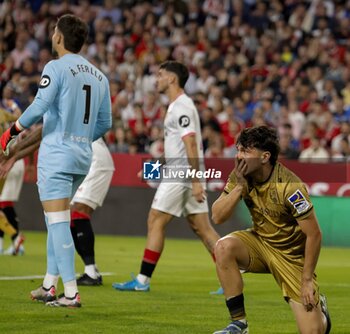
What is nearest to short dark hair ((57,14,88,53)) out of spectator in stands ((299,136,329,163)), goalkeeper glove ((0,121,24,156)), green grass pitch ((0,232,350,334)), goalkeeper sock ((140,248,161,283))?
goalkeeper glove ((0,121,24,156))

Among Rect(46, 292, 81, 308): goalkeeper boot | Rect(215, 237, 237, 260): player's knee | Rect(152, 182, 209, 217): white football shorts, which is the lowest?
Rect(46, 292, 81, 308): goalkeeper boot

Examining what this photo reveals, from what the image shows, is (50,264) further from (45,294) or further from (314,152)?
(314,152)

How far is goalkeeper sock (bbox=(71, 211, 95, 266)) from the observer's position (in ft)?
36.2

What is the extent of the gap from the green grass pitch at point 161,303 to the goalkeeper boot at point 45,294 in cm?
7

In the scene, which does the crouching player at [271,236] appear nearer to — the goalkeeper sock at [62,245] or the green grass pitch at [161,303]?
the green grass pitch at [161,303]

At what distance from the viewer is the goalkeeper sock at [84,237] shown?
1104 centimetres

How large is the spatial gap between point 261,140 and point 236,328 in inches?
54.1

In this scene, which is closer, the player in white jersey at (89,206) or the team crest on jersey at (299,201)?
the team crest on jersey at (299,201)

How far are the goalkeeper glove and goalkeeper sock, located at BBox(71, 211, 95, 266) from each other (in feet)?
8.00

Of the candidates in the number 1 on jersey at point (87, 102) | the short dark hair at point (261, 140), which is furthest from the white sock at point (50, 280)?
the short dark hair at point (261, 140)

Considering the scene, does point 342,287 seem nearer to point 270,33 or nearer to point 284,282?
point 284,282

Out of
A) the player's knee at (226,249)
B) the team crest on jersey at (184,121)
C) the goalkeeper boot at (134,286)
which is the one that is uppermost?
the team crest on jersey at (184,121)

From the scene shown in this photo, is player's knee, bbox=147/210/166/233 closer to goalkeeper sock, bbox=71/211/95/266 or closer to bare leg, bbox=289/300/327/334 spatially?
goalkeeper sock, bbox=71/211/95/266

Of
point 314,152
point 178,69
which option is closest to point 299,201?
point 178,69
